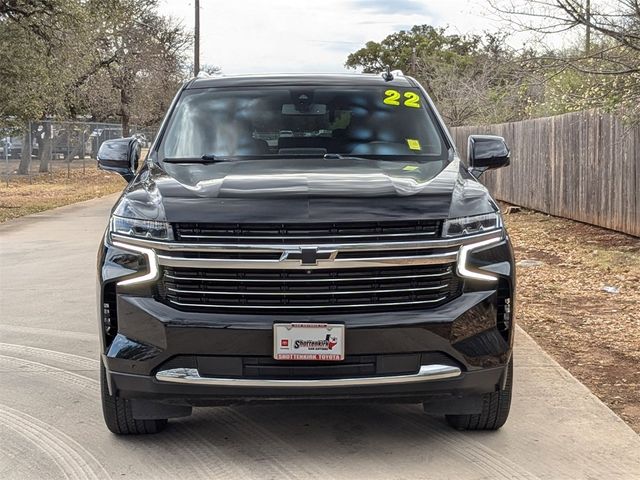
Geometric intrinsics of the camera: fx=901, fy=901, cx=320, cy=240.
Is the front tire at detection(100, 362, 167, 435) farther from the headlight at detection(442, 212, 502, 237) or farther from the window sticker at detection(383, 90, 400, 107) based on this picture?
the window sticker at detection(383, 90, 400, 107)

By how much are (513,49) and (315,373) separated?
25.2 feet

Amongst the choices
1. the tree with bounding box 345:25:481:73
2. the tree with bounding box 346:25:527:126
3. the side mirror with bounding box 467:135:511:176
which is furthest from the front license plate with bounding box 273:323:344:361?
the tree with bounding box 345:25:481:73

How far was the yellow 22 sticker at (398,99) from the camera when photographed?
18.8 ft

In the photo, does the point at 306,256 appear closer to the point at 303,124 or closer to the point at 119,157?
the point at 303,124

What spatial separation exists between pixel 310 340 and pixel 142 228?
2.99 ft

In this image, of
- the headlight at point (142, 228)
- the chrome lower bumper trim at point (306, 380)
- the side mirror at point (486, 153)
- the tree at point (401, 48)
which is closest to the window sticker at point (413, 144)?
the side mirror at point (486, 153)

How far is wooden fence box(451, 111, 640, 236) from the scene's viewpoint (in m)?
12.7

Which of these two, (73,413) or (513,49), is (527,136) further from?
(73,413)

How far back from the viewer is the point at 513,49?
10633 mm

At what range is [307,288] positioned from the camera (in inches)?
153

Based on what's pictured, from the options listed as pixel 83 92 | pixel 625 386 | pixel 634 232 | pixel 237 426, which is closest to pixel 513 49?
pixel 634 232

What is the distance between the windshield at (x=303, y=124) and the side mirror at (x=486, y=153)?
0.64 feet

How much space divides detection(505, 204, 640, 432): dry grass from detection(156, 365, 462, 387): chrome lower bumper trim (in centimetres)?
157

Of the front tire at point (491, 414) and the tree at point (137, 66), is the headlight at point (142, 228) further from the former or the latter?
the tree at point (137, 66)
